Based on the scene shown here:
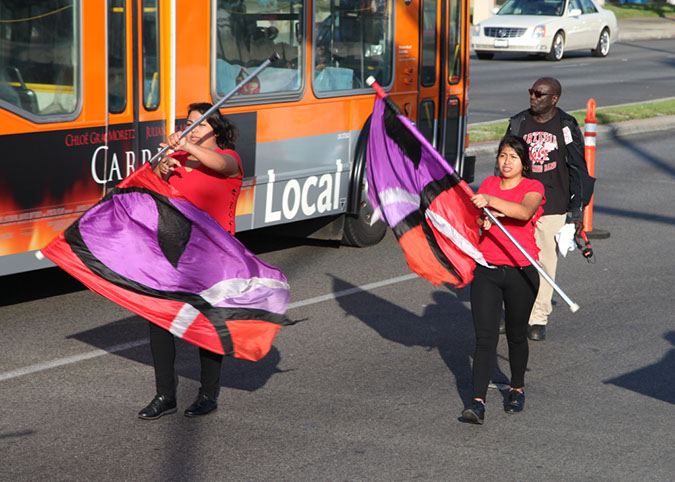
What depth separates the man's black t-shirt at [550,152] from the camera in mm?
6906

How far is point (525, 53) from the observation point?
31.5 metres

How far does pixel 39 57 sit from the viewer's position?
23.0 feet

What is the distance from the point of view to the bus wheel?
9773 mm

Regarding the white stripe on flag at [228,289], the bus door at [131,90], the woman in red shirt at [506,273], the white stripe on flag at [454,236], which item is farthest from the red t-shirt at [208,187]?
the bus door at [131,90]

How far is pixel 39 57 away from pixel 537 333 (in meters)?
3.90

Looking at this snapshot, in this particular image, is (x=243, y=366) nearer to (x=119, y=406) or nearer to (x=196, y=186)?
(x=119, y=406)

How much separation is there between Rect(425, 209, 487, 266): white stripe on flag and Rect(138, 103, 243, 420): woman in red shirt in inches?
48.0

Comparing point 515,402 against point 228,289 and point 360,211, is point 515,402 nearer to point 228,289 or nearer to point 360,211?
point 228,289

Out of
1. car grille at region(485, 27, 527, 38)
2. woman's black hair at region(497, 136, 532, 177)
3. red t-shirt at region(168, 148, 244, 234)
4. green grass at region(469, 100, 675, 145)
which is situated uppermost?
car grille at region(485, 27, 527, 38)

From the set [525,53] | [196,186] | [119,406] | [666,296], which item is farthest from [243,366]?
[525,53]

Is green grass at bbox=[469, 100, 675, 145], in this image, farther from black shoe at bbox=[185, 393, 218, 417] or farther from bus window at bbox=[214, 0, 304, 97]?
black shoe at bbox=[185, 393, 218, 417]

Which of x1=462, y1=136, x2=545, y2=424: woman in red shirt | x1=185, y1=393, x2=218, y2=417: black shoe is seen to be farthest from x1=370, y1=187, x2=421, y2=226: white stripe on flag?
x1=185, y1=393, x2=218, y2=417: black shoe

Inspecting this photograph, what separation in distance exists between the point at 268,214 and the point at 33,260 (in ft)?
7.48

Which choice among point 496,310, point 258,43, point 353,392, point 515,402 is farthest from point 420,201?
point 258,43
